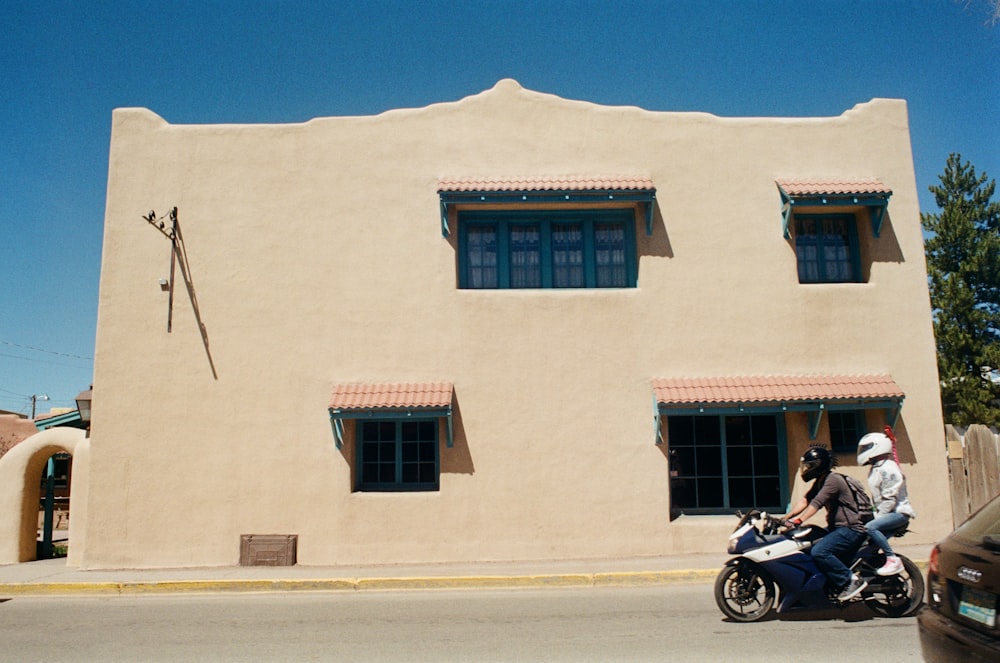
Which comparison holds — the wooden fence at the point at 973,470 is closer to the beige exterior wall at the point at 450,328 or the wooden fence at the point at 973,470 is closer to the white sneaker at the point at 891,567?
the beige exterior wall at the point at 450,328

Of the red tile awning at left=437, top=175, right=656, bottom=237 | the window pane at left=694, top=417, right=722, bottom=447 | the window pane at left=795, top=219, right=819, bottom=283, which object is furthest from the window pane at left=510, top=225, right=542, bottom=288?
the window pane at left=795, top=219, right=819, bottom=283

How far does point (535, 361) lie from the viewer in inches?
457

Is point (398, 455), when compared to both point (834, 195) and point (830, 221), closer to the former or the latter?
point (834, 195)

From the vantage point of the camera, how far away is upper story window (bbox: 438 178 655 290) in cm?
1199

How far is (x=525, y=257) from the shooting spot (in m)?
12.1

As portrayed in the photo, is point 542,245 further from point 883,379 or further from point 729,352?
point 883,379

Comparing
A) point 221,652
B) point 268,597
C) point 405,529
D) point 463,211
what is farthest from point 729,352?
point 221,652

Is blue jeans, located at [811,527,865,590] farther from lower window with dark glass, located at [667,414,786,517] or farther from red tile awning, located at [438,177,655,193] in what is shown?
red tile awning, located at [438,177,655,193]

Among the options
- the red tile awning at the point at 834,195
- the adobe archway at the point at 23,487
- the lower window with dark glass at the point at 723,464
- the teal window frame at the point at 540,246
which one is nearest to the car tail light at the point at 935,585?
the lower window with dark glass at the point at 723,464

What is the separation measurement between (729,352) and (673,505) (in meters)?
2.47

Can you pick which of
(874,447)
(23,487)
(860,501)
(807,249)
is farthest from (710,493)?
(23,487)

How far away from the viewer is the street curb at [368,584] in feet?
32.0

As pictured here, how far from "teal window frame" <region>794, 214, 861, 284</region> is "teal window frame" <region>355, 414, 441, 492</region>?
6.35 metres

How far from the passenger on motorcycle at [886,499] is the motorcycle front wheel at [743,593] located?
1.11 metres
